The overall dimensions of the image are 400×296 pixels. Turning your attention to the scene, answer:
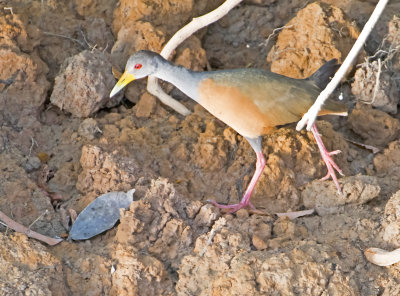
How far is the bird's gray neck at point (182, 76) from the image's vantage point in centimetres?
523

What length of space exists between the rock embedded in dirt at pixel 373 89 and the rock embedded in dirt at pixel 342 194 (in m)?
1.14

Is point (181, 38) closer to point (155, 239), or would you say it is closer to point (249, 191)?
point (249, 191)

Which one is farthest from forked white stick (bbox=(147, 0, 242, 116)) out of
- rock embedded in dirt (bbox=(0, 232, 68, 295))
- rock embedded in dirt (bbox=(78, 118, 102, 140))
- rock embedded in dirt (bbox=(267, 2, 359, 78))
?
rock embedded in dirt (bbox=(0, 232, 68, 295))

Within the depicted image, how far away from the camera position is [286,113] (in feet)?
16.8

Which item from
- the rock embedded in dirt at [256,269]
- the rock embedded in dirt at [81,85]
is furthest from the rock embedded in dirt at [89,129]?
the rock embedded in dirt at [256,269]

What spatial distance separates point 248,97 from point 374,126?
4.21 ft

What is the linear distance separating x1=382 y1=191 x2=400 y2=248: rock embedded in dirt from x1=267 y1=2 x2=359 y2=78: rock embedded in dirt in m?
1.82

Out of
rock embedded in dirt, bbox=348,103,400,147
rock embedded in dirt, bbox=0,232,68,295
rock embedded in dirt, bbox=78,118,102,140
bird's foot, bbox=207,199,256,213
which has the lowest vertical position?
rock embedded in dirt, bbox=348,103,400,147

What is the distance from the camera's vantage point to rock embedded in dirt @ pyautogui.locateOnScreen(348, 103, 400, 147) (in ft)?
18.9

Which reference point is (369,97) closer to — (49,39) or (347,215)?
(347,215)

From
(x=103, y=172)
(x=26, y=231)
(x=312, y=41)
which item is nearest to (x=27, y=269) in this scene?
(x=26, y=231)

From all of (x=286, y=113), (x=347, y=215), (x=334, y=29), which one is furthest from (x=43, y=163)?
(x=334, y=29)

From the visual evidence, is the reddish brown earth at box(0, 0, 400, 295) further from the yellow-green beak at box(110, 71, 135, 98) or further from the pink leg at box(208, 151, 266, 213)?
the yellow-green beak at box(110, 71, 135, 98)

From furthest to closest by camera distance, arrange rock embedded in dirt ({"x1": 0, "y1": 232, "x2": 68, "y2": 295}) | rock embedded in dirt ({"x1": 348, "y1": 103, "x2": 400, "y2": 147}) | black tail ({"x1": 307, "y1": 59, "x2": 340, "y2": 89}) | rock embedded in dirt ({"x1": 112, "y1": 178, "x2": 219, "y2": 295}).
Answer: rock embedded in dirt ({"x1": 348, "y1": 103, "x2": 400, "y2": 147}) < black tail ({"x1": 307, "y1": 59, "x2": 340, "y2": 89}) < rock embedded in dirt ({"x1": 112, "y1": 178, "x2": 219, "y2": 295}) < rock embedded in dirt ({"x1": 0, "y1": 232, "x2": 68, "y2": 295})
